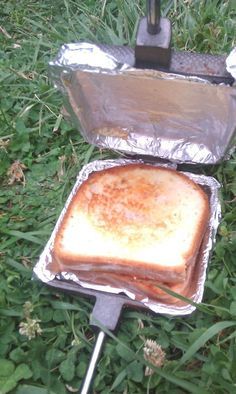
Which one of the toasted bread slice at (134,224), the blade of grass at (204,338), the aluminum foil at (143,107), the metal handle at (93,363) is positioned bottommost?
the metal handle at (93,363)

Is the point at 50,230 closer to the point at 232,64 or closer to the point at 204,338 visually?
the point at 204,338

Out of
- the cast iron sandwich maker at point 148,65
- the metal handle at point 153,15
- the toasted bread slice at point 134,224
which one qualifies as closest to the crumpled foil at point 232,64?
the cast iron sandwich maker at point 148,65

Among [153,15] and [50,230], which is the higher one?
[153,15]

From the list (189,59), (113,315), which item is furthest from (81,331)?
(189,59)

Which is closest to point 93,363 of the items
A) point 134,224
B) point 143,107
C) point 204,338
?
point 204,338

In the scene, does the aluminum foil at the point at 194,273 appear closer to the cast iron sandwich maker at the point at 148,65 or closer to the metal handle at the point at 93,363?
the cast iron sandwich maker at the point at 148,65

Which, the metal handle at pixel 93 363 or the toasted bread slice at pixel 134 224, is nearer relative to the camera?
the metal handle at pixel 93 363
